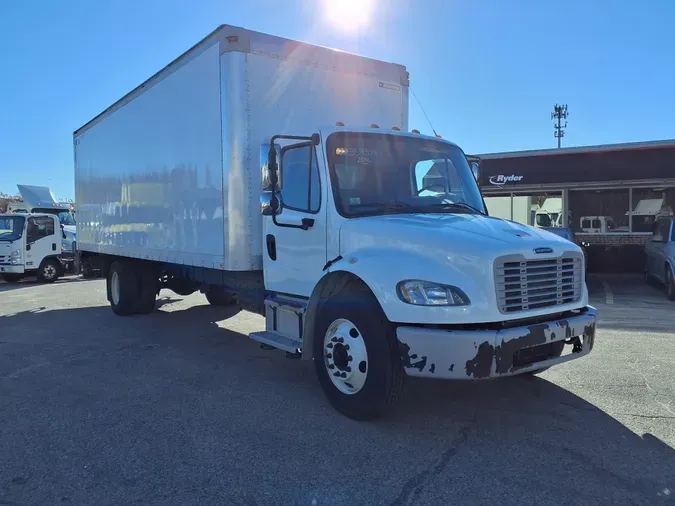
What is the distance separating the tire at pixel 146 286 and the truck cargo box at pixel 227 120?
122cm

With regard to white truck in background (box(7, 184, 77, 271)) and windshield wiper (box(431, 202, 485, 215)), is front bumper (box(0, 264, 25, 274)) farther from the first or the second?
windshield wiper (box(431, 202, 485, 215))

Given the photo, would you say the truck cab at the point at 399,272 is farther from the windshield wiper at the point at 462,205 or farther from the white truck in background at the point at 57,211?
the white truck in background at the point at 57,211

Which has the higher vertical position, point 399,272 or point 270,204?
point 270,204

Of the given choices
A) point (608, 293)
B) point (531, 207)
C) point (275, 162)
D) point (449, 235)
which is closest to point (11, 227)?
point (275, 162)

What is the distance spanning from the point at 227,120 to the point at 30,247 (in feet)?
44.0

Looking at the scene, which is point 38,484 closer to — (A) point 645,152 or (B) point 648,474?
(B) point 648,474

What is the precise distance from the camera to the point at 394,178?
510cm

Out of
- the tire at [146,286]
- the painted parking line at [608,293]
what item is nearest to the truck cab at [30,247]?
the tire at [146,286]

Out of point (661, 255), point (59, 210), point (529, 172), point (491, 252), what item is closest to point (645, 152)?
point (529, 172)

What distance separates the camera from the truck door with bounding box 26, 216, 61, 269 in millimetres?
16391

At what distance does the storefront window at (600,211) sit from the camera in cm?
1868

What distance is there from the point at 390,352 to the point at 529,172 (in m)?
15.0

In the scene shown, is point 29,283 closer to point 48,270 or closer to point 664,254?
point 48,270

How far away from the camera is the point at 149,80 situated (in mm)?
7953
